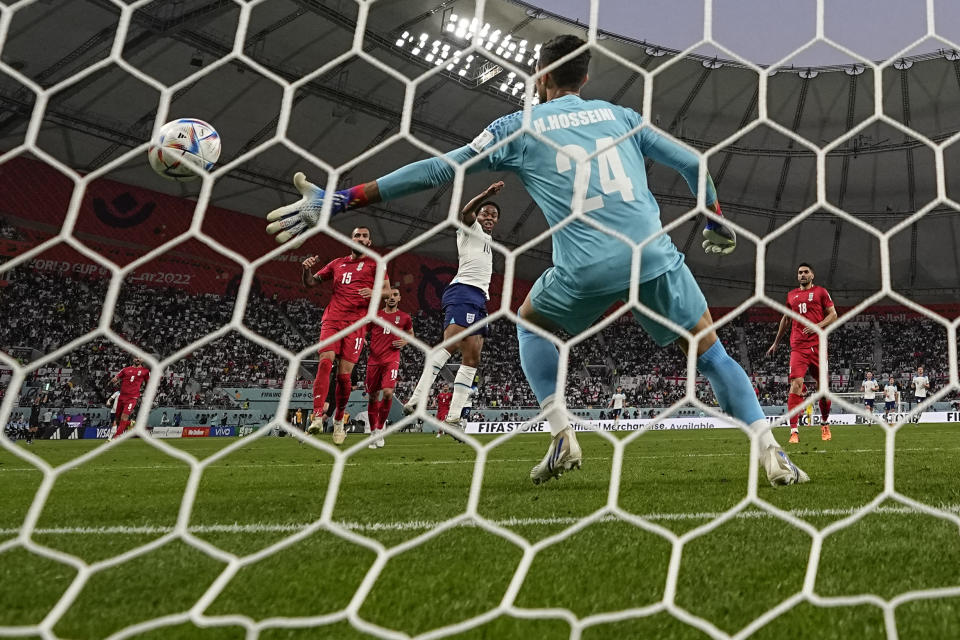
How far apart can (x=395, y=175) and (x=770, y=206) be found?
2197 cm

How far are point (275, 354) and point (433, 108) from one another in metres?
7.87

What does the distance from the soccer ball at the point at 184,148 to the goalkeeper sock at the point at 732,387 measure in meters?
2.25

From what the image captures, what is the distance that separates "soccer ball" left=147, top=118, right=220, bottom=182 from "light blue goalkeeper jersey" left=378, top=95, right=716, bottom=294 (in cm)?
143

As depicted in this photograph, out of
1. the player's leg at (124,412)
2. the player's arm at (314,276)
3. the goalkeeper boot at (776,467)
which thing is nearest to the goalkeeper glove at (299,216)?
the goalkeeper boot at (776,467)

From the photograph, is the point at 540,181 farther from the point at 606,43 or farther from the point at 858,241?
the point at 858,241

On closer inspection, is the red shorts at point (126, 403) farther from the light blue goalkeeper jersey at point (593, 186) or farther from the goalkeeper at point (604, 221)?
the light blue goalkeeper jersey at point (593, 186)

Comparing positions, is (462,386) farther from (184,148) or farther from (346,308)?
(184,148)

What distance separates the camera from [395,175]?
6.42ft

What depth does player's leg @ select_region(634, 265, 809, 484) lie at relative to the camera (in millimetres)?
2383

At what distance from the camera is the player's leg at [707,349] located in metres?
2.38

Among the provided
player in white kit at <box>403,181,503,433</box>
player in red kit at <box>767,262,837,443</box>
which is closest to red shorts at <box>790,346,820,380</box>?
player in red kit at <box>767,262,837,443</box>

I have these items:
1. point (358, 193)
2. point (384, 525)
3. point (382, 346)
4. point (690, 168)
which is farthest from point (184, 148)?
point (382, 346)

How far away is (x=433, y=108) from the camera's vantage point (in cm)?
1691

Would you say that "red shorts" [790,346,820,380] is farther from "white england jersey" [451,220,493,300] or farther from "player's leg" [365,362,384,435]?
"player's leg" [365,362,384,435]
